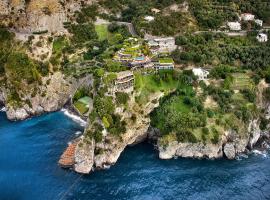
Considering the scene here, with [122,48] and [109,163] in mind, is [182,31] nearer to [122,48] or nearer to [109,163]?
[122,48]

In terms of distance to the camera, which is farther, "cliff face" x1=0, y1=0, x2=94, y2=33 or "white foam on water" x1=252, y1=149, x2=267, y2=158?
"cliff face" x1=0, y1=0, x2=94, y2=33

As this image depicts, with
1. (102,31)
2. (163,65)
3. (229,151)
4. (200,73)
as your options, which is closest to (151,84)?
(163,65)

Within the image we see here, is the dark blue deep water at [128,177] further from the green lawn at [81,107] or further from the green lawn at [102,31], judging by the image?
the green lawn at [102,31]

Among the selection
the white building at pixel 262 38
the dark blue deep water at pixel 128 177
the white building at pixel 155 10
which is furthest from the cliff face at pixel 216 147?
the white building at pixel 155 10

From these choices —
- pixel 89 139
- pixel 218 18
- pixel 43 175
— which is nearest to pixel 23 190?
pixel 43 175

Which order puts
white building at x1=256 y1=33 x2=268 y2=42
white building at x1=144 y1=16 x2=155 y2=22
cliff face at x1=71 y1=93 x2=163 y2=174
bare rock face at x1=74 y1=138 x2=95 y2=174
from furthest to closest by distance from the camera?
white building at x1=144 y1=16 x2=155 y2=22 < white building at x1=256 y1=33 x2=268 y2=42 < cliff face at x1=71 y1=93 x2=163 y2=174 < bare rock face at x1=74 y1=138 x2=95 y2=174

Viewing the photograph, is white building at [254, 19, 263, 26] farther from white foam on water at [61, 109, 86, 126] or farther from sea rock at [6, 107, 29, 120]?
sea rock at [6, 107, 29, 120]

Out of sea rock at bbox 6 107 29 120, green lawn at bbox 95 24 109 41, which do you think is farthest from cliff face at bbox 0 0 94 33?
sea rock at bbox 6 107 29 120
